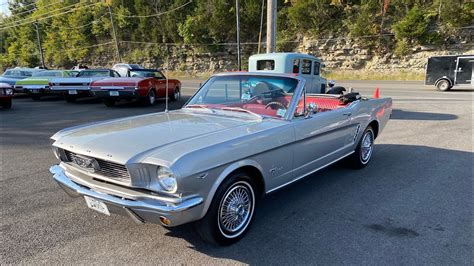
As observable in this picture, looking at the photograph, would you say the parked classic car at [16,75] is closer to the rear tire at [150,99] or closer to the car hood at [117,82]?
the car hood at [117,82]

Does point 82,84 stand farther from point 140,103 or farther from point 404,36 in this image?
point 404,36

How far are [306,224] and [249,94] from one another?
1.77m

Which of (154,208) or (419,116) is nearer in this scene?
(154,208)

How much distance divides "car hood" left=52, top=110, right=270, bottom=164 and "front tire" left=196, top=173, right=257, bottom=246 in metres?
0.44

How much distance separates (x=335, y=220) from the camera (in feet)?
12.4

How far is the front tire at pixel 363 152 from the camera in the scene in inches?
215

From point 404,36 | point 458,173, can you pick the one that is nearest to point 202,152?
point 458,173

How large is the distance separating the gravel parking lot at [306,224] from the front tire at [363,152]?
0.13 metres

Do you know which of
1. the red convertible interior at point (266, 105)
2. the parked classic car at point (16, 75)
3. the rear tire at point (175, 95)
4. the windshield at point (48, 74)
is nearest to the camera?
the red convertible interior at point (266, 105)

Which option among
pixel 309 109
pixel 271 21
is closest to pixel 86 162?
pixel 309 109

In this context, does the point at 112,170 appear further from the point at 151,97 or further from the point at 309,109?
the point at 151,97

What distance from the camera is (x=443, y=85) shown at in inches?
778

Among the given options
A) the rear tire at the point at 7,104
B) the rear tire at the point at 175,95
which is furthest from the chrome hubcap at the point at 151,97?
the rear tire at the point at 7,104

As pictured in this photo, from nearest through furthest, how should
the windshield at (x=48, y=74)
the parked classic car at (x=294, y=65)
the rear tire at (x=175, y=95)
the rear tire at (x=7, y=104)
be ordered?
1. the parked classic car at (x=294, y=65)
2. the rear tire at (x=7, y=104)
3. the rear tire at (x=175, y=95)
4. the windshield at (x=48, y=74)
